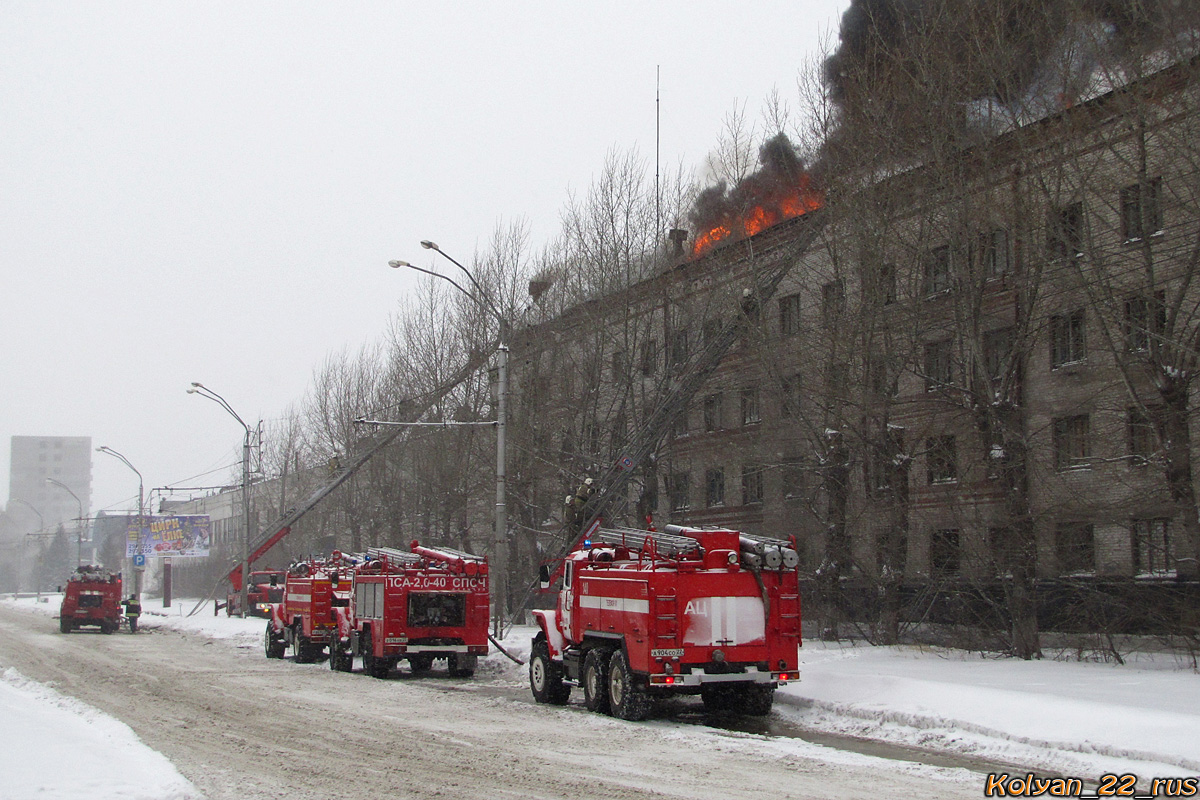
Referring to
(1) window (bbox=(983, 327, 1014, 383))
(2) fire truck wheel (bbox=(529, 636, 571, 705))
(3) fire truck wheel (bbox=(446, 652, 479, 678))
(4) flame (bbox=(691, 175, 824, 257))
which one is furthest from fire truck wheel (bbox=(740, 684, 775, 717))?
(4) flame (bbox=(691, 175, 824, 257))

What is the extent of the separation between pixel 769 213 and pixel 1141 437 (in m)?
13.7

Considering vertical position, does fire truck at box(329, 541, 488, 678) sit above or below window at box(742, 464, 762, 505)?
below

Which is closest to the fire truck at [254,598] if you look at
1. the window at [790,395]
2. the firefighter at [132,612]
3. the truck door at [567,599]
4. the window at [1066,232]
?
the firefighter at [132,612]

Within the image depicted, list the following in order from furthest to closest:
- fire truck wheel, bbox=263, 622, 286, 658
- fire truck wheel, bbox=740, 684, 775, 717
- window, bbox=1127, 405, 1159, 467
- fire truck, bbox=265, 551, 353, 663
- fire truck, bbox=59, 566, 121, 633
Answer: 1. fire truck, bbox=59, 566, 121, 633
2. fire truck wheel, bbox=263, 622, 286, 658
3. fire truck, bbox=265, 551, 353, 663
4. window, bbox=1127, 405, 1159, 467
5. fire truck wheel, bbox=740, 684, 775, 717

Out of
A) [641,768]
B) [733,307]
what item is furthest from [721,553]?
[733,307]

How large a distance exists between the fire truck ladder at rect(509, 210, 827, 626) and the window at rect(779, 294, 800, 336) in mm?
424

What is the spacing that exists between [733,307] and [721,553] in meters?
14.2

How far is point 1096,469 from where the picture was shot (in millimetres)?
20031

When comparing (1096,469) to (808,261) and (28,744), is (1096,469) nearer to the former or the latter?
(808,261)

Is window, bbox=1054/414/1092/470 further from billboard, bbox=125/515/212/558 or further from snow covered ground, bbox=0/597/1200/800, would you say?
billboard, bbox=125/515/212/558

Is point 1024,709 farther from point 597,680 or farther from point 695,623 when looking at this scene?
point 597,680

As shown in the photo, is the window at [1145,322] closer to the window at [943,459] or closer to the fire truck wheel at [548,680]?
the window at [943,459]

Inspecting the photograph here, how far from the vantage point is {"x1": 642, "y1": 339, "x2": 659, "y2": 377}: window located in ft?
114

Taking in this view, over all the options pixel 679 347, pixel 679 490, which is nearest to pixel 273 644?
pixel 679 490
